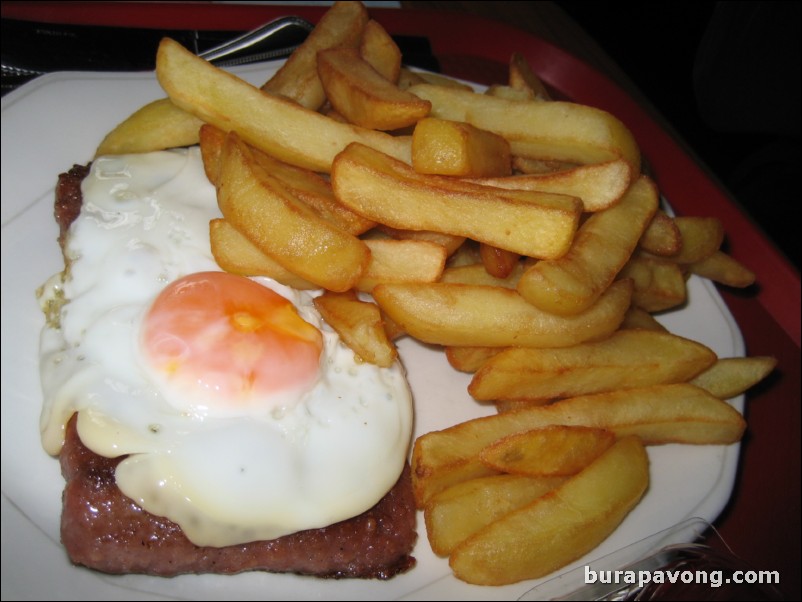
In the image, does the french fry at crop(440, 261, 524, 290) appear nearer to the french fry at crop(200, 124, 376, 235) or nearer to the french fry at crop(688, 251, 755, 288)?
Answer: the french fry at crop(200, 124, 376, 235)

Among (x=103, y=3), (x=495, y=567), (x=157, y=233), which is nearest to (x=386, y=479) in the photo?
(x=495, y=567)

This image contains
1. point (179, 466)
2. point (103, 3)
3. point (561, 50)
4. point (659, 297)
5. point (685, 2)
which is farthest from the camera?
point (685, 2)

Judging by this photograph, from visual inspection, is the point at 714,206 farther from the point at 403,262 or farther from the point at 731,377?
the point at 403,262

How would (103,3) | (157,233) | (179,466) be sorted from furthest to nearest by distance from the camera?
(103,3), (157,233), (179,466)

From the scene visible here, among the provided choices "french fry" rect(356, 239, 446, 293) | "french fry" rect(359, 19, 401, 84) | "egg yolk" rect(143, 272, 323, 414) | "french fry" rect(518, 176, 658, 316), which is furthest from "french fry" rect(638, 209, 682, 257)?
"egg yolk" rect(143, 272, 323, 414)

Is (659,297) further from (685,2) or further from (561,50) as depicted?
(685,2)

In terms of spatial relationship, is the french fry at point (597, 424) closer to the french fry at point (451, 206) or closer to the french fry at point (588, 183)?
the french fry at point (451, 206)

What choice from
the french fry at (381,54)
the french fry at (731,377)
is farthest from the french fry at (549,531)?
the french fry at (381,54)
